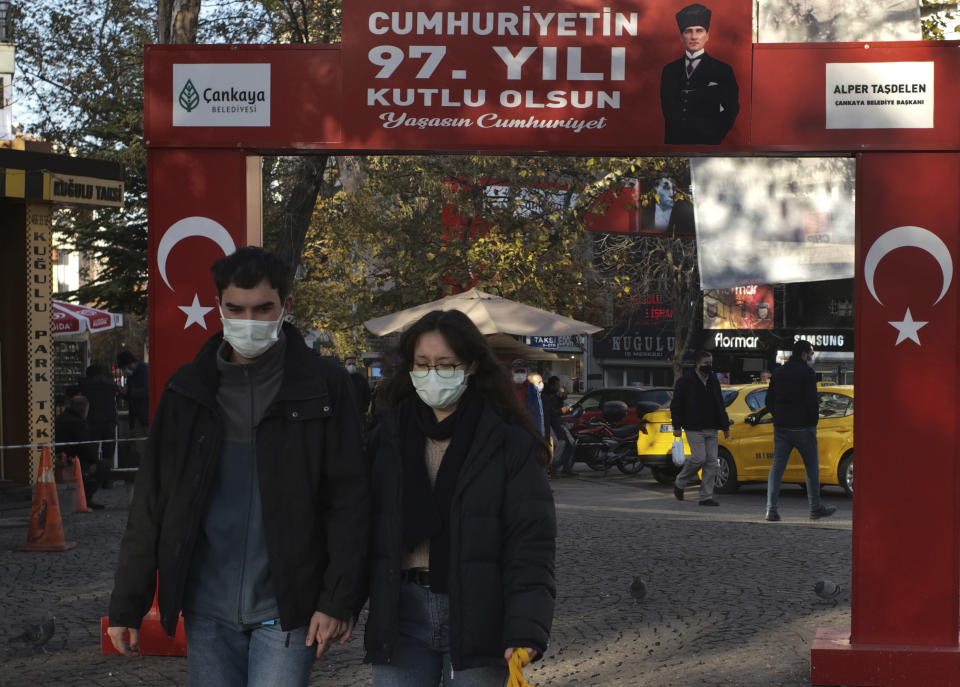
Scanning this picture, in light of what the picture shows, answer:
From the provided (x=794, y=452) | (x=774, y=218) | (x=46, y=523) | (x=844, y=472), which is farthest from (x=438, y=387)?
(x=794, y=452)

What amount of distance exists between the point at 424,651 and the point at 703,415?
40.2 feet

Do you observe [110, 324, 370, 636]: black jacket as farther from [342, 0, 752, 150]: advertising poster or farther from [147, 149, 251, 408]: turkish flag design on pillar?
[147, 149, 251, 408]: turkish flag design on pillar

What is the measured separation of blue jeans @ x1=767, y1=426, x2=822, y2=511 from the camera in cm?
1347

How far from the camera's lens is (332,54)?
6820mm

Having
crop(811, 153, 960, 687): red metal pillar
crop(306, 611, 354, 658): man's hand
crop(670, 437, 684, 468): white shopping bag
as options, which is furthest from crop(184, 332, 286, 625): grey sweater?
crop(670, 437, 684, 468): white shopping bag

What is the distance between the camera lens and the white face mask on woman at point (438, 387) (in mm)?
3811

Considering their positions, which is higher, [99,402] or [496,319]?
[496,319]

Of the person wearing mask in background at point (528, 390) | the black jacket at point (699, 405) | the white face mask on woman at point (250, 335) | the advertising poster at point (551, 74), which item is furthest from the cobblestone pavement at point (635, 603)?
the white face mask on woman at point (250, 335)

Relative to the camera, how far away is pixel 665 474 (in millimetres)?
19641

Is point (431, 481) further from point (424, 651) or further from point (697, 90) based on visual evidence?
point (697, 90)

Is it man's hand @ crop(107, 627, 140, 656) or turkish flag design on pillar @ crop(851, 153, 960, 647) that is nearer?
man's hand @ crop(107, 627, 140, 656)

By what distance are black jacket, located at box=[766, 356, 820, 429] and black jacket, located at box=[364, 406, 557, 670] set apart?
401 inches

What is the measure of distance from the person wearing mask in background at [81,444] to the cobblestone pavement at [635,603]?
64 centimetres

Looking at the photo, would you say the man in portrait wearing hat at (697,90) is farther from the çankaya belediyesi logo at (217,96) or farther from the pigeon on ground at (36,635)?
the pigeon on ground at (36,635)
